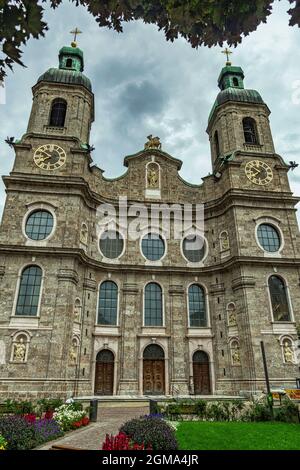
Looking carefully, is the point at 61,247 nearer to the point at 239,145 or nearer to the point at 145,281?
the point at 145,281

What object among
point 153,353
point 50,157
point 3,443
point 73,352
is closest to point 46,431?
point 3,443

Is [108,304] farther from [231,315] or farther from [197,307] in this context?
→ [231,315]

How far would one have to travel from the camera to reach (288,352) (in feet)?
67.6

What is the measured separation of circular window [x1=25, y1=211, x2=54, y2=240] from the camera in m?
21.9

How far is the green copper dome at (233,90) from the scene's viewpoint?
2991 cm

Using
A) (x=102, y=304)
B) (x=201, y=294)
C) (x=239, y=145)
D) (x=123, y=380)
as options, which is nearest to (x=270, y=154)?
(x=239, y=145)

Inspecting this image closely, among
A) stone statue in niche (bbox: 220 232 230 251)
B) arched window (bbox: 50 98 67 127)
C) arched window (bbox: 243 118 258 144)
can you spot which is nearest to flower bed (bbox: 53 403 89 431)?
stone statue in niche (bbox: 220 232 230 251)

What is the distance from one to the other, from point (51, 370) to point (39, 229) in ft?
30.6

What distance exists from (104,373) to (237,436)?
1325 cm

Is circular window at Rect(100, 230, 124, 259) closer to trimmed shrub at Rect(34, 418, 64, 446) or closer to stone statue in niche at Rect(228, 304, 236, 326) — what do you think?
stone statue in niche at Rect(228, 304, 236, 326)

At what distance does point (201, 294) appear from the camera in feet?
80.1

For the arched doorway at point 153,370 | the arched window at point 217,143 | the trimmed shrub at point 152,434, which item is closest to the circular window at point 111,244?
the arched doorway at point 153,370
